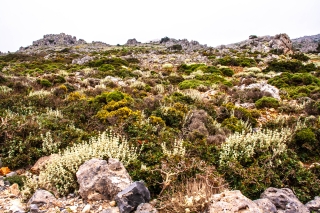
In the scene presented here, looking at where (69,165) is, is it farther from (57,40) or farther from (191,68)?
(57,40)

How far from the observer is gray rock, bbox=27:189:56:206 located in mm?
3770

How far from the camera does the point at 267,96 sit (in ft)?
38.6

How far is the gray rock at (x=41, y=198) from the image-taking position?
12.4 ft

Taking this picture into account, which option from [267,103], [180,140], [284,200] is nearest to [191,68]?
[267,103]

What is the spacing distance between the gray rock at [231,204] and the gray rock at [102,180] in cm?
146

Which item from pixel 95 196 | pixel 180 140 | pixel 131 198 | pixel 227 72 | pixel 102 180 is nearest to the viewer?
pixel 131 198

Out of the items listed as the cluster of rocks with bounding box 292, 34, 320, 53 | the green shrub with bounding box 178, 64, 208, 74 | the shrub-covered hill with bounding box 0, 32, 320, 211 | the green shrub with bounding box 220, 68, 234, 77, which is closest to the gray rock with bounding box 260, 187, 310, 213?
the shrub-covered hill with bounding box 0, 32, 320, 211

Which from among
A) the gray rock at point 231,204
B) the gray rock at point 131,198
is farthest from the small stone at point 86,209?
the gray rock at point 231,204

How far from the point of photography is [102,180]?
4.07 meters

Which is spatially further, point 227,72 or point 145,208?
point 227,72

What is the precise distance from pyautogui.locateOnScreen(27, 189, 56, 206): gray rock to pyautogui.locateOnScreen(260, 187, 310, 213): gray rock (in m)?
3.36

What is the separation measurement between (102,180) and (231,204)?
6.83 ft

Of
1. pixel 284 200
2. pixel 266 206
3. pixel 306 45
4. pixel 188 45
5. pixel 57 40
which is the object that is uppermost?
pixel 57 40

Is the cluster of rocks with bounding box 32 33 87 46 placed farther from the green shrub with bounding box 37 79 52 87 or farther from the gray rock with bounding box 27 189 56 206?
the gray rock with bounding box 27 189 56 206
